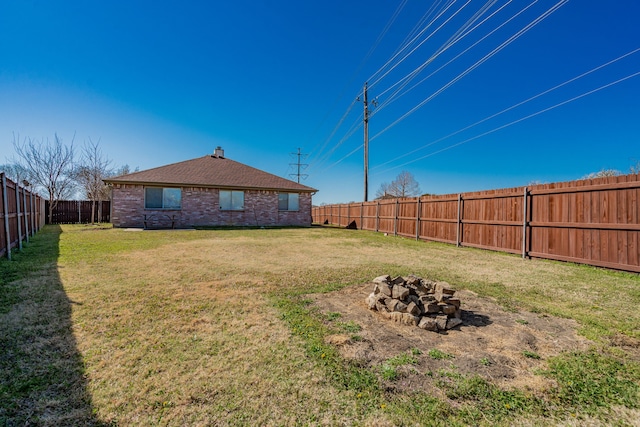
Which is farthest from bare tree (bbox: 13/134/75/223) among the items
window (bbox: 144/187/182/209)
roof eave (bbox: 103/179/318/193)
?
window (bbox: 144/187/182/209)

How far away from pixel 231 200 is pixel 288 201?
3650mm

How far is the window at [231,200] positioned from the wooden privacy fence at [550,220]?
10425mm

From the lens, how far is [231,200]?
53.8ft

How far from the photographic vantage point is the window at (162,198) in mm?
14750

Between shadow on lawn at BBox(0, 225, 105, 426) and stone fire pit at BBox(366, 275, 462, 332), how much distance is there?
2624 millimetres

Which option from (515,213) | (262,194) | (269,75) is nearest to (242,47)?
(269,75)

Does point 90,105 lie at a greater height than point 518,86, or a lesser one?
lesser

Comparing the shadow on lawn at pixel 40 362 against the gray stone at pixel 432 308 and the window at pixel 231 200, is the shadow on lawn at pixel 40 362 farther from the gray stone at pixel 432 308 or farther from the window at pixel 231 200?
the window at pixel 231 200

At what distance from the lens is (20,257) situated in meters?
6.09

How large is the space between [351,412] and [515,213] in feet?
26.7

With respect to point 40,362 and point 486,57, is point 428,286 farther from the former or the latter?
point 486,57

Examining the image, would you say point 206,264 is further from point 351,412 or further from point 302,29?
point 302,29

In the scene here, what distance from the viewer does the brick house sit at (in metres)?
14.4

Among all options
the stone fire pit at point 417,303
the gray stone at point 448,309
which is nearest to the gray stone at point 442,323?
the stone fire pit at point 417,303
